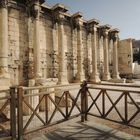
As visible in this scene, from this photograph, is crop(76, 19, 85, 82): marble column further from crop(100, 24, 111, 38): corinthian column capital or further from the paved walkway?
the paved walkway

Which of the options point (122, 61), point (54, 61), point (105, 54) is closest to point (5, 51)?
point (54, 61)

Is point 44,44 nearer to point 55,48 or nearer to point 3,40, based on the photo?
point 55,48

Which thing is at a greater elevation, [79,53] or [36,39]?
[36,39]

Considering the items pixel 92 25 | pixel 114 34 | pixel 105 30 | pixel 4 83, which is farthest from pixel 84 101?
pixel 114 34

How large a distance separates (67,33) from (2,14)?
804cm

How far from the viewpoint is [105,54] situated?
74.3ft

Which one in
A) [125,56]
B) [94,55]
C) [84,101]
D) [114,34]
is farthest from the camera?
[125,56]

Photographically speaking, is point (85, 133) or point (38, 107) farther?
point (38, 107)

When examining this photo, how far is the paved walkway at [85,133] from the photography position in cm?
505

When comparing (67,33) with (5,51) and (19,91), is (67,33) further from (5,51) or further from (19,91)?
(19,91)

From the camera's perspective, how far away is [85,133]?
534cm

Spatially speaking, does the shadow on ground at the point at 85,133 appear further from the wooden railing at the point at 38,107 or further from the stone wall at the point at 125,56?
the stone wall at the point at 125,56

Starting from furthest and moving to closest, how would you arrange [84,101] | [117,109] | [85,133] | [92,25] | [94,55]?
[92,25], [94,55], [84,101], [117,109], [85,133]

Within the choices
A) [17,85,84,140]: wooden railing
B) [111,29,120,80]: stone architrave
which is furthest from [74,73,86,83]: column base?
[17,85,84,140]: wooden railing
